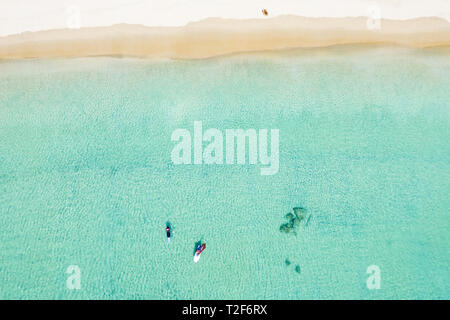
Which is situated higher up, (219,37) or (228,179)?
(219,37)

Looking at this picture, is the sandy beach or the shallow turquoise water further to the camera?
the sandy beach

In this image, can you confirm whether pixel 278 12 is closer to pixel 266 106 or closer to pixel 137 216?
pixel 266 106

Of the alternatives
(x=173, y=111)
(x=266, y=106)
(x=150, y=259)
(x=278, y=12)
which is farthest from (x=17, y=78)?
(x=278, y=12)

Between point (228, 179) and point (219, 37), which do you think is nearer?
point (228, 179)

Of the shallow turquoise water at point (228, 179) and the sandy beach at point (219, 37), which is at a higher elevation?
the sandy beach at point (219, 37)

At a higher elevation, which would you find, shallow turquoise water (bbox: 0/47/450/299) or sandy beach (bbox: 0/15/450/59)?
sandy beach (bbox: 0/15/450/59)
